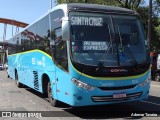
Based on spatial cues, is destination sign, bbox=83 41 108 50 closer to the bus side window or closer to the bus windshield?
the bus windshield

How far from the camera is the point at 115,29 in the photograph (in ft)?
31.9

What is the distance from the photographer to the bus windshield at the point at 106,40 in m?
9.26

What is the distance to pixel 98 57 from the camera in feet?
30.4

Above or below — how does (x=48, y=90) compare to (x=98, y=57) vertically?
below

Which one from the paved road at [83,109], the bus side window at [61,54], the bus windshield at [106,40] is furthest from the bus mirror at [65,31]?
the paved road at [83,109]

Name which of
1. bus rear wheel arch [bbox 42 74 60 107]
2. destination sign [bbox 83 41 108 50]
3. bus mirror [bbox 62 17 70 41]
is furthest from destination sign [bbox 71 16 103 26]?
bus rear wheel arch [bbox 42 74 60 107]

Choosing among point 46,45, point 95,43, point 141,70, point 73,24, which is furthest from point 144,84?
point 46,45

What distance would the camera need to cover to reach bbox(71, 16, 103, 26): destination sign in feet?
31.1

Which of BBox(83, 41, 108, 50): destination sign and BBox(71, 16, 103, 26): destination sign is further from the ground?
BBox(71, 16, 103, 26): destination sign

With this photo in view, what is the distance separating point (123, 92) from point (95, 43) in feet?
5.05

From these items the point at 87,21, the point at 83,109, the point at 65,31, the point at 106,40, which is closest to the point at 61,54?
the point at 65,31

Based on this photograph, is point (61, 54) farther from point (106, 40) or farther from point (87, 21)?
point (106, 40)

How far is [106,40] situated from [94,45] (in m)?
0.41

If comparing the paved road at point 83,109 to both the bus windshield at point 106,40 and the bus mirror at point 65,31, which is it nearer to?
the bus windshield at point 106,40
